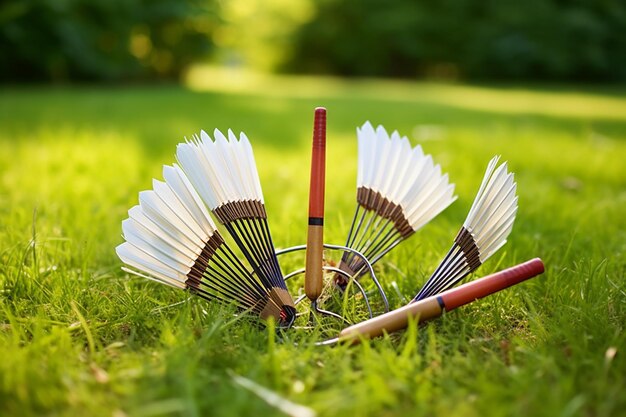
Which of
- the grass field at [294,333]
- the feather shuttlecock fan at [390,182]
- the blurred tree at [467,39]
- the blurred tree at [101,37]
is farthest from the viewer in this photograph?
the blurred tree at [467,39]

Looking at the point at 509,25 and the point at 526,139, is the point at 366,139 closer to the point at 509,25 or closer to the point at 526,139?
the point at 526,139

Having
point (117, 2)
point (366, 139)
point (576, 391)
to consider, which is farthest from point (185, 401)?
point (117, 2)

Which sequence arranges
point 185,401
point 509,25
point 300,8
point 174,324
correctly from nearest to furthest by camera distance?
point 185,401, point 174,324, point 509,25, point 300,8

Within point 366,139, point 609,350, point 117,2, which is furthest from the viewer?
point 117,2

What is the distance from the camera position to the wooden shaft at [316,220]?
120 cm

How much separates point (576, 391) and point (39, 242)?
53.6 inches

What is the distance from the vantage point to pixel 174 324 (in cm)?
125

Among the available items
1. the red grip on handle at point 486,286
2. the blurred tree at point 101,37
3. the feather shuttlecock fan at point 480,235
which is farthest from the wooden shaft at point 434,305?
the blurred tree at point 101,37

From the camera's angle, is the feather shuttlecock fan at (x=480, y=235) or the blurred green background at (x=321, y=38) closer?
the feather shuttlecock fan at (x=480, y=235)

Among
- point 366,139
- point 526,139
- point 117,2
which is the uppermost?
point 117,2

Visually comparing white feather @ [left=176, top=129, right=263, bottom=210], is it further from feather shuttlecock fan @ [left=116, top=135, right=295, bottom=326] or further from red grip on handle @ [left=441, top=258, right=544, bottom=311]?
red grip on handle @ [left=441, top=258, right=544, bottom=311]

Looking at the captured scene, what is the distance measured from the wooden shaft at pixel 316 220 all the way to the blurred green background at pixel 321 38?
9.28 metres

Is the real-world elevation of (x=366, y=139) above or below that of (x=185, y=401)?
above

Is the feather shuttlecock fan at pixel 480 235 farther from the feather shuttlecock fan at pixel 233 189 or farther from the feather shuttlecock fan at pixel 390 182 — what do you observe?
the feather shuttlecock fan at pixel 233 189
